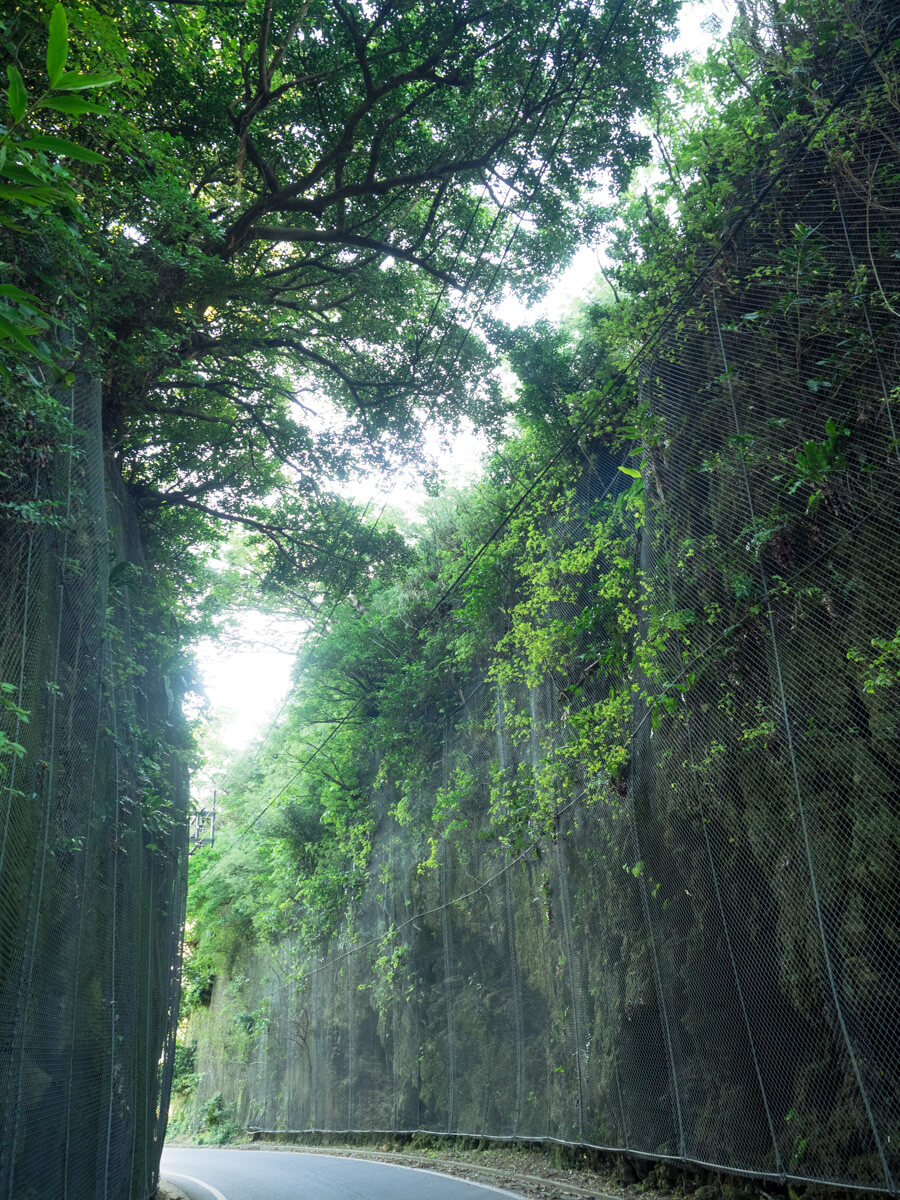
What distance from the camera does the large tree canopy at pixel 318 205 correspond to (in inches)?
233

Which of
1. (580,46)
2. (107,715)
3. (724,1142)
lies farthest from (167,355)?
(724,1142)

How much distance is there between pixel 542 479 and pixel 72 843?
20.1ft

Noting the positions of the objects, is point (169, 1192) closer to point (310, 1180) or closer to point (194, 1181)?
point (194, 1181)

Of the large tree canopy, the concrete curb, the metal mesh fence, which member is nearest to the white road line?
the concrete curb

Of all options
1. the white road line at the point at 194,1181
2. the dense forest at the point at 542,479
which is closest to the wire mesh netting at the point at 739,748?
the dense forest at the point at 542,479

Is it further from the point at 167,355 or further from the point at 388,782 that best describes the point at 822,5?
the point at 388,782

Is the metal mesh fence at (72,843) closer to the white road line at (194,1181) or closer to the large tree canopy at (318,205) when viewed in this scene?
the large tree canopy at (318,205)

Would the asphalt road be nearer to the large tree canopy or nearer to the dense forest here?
the dense forest

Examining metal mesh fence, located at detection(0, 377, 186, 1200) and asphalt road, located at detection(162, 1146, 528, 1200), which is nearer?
metal mesh fence, located at detection(0, 377, 186, 1200)

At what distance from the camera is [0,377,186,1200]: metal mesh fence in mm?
3607

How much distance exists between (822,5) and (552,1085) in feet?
30.4

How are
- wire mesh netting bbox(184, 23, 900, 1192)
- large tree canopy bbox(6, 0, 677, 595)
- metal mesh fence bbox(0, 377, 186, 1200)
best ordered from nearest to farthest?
metal mesh fence bbox(0, 377, 186, 1200)
wire mesh netting bbox(184, 23, 900, 1192)
large tree canopy bbox(6, 0, 677, 595)

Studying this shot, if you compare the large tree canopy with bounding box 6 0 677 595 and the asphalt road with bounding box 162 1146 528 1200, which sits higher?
the large tree canopy with bounding box 6 0 677 595

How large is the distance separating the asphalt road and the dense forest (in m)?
1.07
